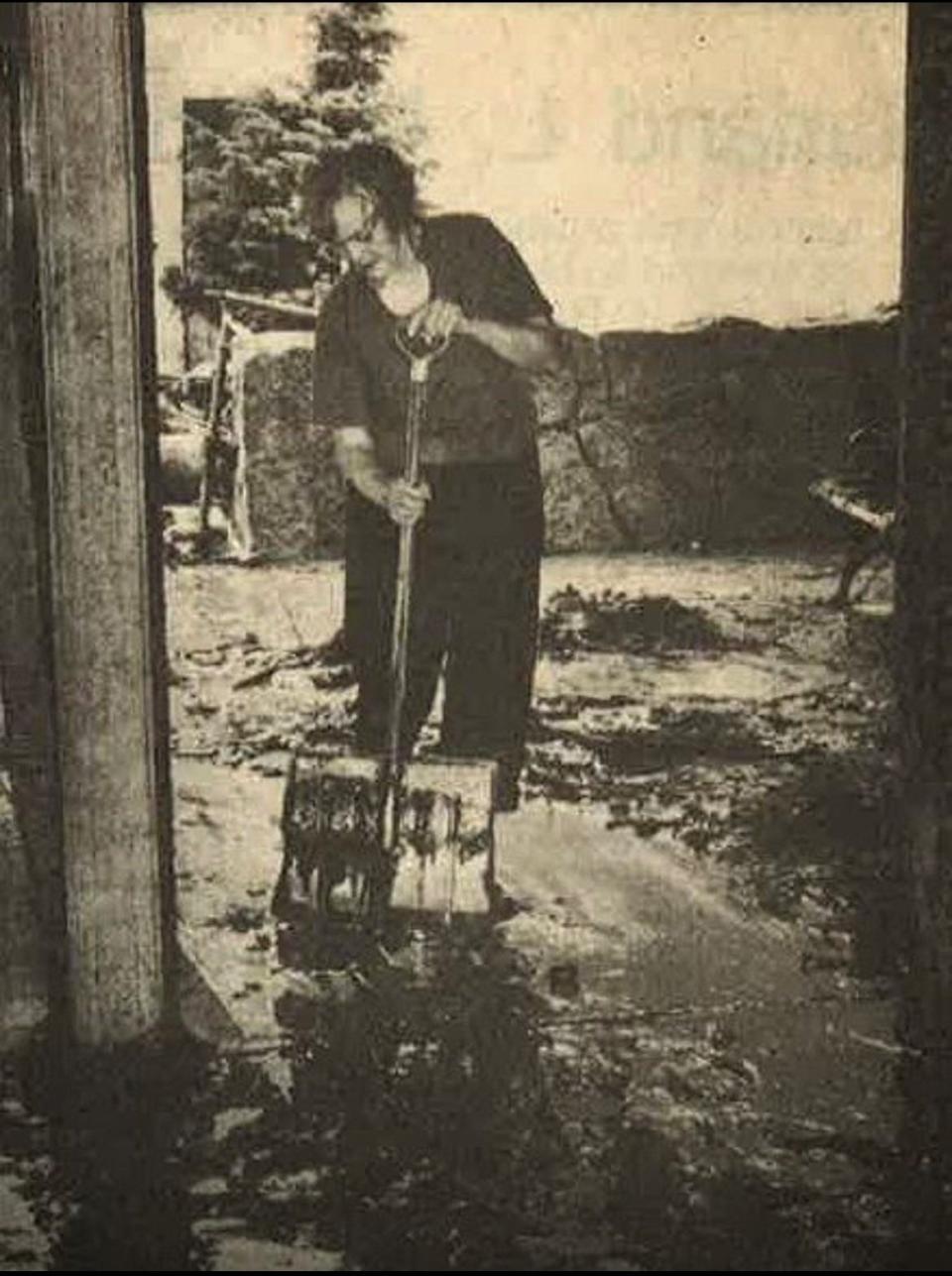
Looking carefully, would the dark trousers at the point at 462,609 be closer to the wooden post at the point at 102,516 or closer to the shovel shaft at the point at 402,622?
the shovel shaft at the point at 402,622

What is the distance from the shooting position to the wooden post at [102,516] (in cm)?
345

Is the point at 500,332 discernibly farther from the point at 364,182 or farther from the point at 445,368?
the point at 364,182

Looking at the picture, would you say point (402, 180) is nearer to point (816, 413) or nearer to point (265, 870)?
point (816, 413)

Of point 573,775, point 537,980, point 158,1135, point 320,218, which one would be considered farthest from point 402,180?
point 158,1135

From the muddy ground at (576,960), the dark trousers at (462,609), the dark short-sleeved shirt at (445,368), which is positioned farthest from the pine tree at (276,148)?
the muddy ground at (576,960)

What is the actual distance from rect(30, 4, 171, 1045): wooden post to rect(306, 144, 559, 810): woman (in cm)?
53

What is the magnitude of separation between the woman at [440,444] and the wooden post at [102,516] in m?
0.53

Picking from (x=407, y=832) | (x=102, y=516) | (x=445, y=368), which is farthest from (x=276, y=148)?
(x=407, y=832)

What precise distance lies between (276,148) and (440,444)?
0.84 m

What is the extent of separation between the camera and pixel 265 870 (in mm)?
4070

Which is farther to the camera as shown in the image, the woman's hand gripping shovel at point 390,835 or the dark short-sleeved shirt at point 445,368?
the woman's hand gripping shovel at point 390,835

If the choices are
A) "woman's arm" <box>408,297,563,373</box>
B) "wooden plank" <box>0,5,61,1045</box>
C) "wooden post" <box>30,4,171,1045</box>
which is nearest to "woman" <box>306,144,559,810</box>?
"woman's arm" <box>408,297,563,373</box>

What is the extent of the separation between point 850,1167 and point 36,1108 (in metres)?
2.01

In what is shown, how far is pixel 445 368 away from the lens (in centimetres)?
388
